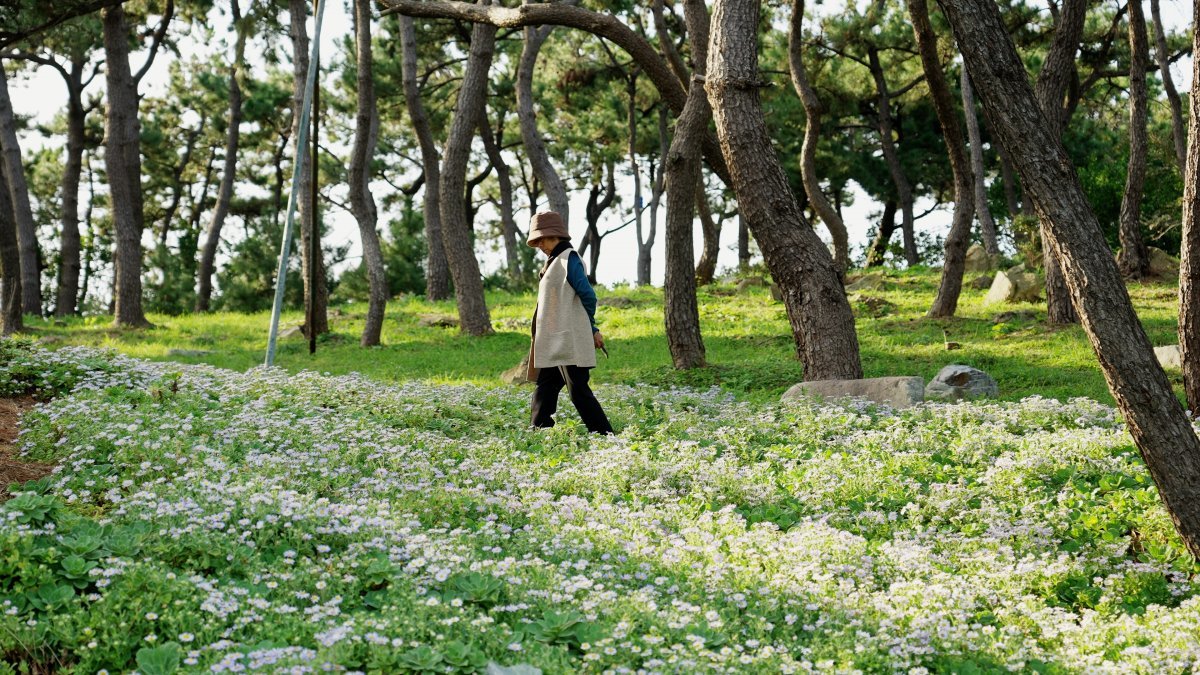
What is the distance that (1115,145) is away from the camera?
29.1 m


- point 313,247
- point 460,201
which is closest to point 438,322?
point 460,201

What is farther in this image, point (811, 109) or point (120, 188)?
point (120, 188)

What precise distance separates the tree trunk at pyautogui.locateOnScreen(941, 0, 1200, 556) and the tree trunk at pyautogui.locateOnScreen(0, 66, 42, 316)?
19235mm

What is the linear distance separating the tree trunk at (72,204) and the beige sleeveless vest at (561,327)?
2016cm

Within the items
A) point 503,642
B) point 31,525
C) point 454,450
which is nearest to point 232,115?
point 454,450

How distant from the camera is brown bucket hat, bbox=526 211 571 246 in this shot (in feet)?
29.1

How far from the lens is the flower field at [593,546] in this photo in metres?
4.07

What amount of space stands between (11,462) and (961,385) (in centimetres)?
799

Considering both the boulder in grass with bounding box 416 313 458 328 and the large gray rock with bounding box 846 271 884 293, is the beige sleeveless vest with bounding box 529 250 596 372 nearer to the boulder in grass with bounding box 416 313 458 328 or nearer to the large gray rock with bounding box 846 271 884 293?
the boulder in grass with bounding box 416 313 458 328

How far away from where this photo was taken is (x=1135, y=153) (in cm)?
1616

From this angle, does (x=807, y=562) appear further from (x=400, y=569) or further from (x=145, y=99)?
(x=145, y=99)

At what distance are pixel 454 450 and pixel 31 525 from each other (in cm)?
320

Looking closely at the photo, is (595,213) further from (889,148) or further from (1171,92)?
(1171,92)

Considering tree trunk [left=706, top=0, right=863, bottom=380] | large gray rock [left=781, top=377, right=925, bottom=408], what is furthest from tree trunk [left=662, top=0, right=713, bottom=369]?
large gray rock [left=781, top=377, right=925, bottom=408]
